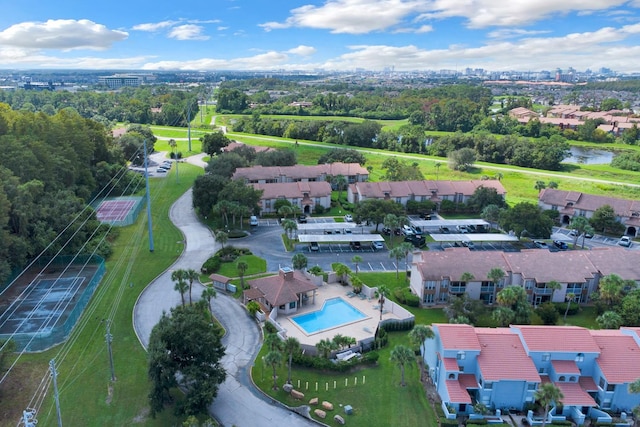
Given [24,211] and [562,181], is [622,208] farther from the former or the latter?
[24,211]

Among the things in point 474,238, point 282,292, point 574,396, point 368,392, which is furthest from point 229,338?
point 474,238

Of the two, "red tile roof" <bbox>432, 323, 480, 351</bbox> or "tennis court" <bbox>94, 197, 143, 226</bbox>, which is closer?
"red tile roof" <bbox>432, 323, 480, 351</bbox>

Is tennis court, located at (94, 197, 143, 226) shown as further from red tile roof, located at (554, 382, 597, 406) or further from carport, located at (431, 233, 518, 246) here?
red tile roof, located at (554, 382, 597, 406)

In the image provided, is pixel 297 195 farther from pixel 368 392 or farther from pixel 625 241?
pixel 625 241

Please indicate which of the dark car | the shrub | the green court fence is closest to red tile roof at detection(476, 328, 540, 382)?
the dark car

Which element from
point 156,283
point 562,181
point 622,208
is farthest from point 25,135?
point 562,181

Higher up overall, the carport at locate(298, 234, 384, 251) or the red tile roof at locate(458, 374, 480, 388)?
the carport at locate(298, 234, 384, 251)

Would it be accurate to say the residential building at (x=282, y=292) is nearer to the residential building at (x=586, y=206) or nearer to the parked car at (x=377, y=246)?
the parked car at (x=377, y=246)
